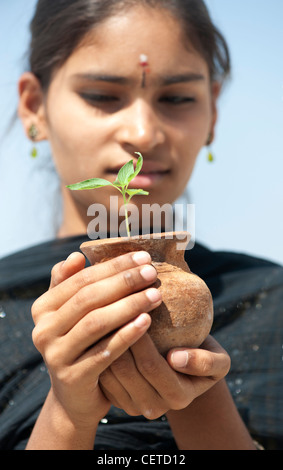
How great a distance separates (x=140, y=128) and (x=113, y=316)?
104cm

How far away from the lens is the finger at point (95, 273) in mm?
1132

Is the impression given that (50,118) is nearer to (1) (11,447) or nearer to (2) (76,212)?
(2) (76,212)

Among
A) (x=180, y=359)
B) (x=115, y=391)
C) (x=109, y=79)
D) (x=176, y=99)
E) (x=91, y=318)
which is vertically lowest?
(x=115, y=391)

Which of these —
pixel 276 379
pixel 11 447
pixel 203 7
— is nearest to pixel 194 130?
pixel 203 7

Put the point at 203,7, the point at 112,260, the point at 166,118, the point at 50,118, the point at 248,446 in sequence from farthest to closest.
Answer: the point at 203,7
the point at 50,118
the point at 166,118
the point at 248,446
the point at 112,260

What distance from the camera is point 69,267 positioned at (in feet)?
3.99

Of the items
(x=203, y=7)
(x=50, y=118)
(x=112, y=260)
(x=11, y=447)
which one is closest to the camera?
(x=112, y=260)

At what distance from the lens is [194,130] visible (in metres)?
2.21

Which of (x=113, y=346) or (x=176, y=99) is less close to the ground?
(x=176, y=99)

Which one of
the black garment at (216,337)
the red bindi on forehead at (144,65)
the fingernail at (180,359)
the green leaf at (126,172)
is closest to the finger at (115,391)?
the fingernail at (180,359)

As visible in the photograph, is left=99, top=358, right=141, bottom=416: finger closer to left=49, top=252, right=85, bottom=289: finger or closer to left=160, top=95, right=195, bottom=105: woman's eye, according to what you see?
left=49, top=252, right=85, bottom=289: finger

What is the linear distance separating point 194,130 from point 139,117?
0.34 meters

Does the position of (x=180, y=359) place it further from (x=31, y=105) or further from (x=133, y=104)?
(x=31, y=105)

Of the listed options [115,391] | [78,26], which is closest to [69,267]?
[115,391]
